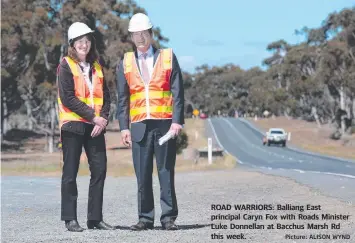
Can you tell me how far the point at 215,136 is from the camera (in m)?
90.7

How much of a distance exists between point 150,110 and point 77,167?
3.43ft

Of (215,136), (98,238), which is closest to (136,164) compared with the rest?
(98,238)

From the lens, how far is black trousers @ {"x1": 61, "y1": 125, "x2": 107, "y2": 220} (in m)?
8.19

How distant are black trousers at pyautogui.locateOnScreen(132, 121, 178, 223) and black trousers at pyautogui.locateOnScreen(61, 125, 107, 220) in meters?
0.44

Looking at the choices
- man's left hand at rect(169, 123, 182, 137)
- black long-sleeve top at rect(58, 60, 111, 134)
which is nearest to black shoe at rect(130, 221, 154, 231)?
man's left hand at rect(169, 123, 182, 137)

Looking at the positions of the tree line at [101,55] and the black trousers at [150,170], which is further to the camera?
the tree line at [101,55]

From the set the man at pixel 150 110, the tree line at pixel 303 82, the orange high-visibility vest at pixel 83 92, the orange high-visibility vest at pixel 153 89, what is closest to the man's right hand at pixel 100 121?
the orange high-visibility vest at pixel 83 92

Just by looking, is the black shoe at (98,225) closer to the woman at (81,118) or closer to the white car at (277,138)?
the woman at (81,118)

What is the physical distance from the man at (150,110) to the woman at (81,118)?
0.36m

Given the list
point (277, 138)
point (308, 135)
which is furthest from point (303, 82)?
point (277, 138)

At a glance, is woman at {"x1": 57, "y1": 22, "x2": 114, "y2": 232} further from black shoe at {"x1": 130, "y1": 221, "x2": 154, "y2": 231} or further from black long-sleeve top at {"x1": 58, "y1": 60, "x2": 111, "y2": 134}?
black shoe at {"x1": 130, "y1": 221, "x2": 154, "y2": 231}

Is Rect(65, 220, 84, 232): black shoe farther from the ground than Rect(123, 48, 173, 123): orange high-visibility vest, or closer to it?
closer to it

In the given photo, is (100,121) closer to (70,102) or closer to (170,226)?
(70,102)

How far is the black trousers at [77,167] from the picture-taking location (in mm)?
8191
